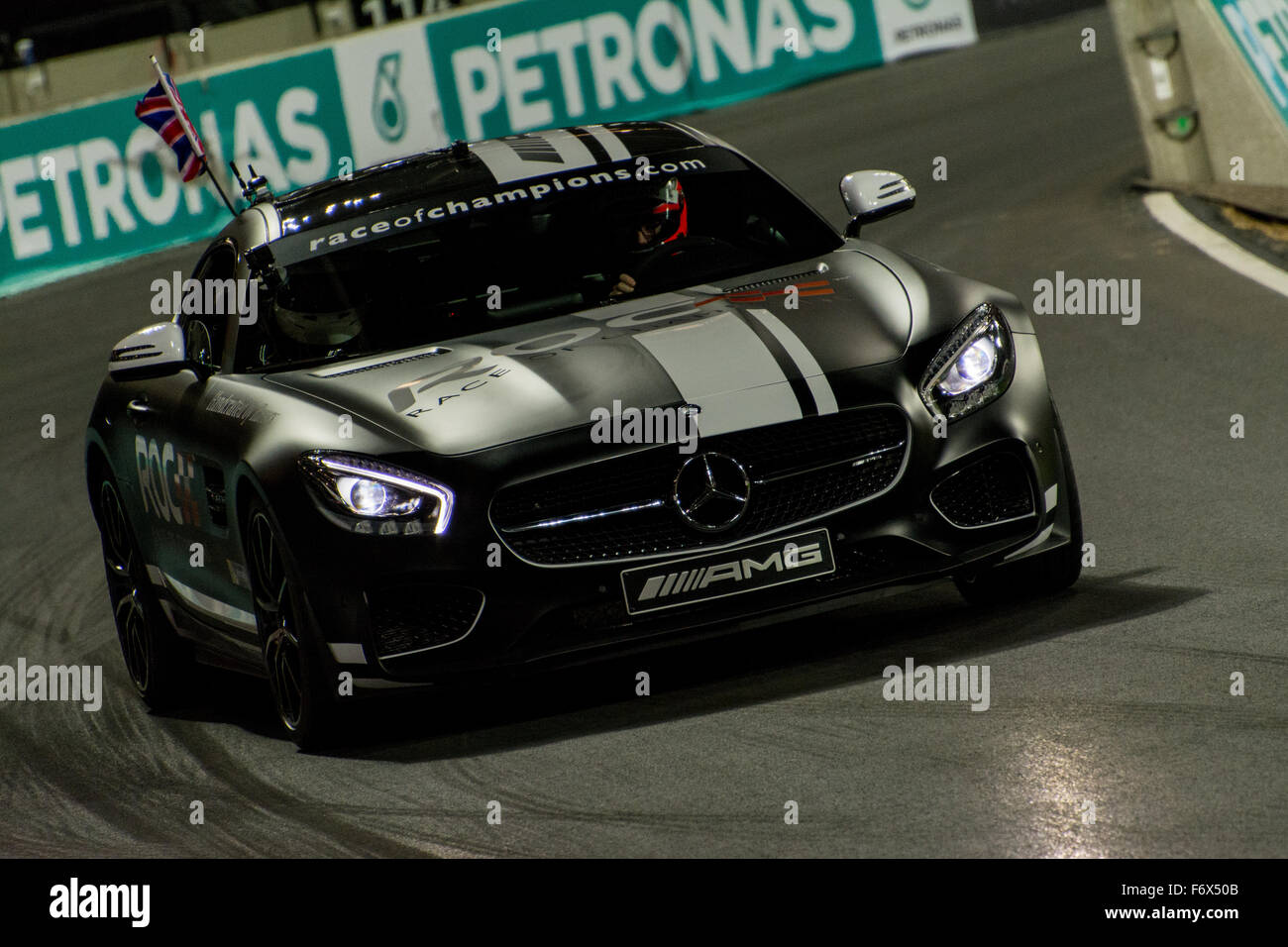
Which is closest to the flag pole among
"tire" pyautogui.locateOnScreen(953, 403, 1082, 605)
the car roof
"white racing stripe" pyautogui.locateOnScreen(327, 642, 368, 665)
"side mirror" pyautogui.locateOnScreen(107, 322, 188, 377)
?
the car roof

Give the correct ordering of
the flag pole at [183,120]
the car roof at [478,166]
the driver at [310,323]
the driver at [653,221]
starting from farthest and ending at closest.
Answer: the flag pole at [183,120], the car roof at [478,166], the driver at [653,221], the driver at [310,323]

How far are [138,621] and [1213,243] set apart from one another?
7.18 metres

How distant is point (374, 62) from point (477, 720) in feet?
52.9

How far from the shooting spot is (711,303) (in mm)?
6641

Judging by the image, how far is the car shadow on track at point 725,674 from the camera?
618 centimetres

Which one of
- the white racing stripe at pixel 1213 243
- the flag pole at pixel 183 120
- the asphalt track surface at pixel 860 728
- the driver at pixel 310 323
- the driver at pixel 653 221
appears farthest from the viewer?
the white racing stripe at pixel 1213 243

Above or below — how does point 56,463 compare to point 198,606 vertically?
below

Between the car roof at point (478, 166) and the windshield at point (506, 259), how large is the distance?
10 cm

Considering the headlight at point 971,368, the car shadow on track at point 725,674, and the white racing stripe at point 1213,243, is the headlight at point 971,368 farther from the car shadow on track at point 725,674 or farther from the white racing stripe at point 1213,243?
the white racing stripe at point 1213,243

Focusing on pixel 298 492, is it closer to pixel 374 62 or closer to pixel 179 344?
pixel 179 344

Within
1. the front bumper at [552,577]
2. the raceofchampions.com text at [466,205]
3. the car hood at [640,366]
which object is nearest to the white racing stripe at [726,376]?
the car hood at [640,366]
